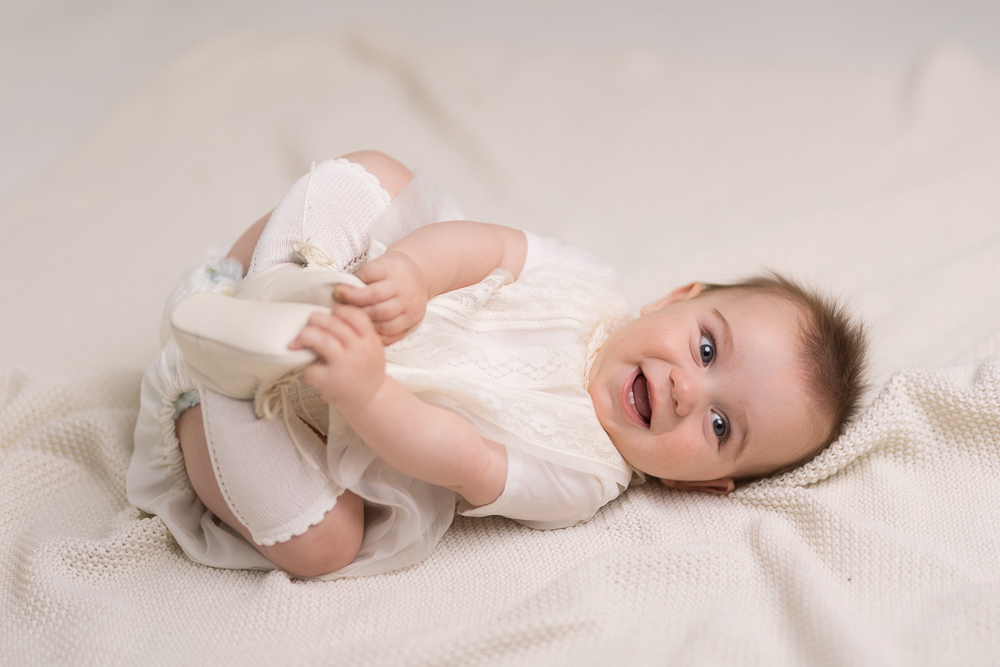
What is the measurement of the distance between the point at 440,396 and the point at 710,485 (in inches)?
18.7

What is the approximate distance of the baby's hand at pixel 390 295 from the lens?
3.13 feet

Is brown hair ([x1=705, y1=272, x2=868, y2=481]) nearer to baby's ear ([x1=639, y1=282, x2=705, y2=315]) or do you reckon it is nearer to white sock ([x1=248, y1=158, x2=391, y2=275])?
baby's ear ([x1=639, y1=282, x2=705, y2=315])

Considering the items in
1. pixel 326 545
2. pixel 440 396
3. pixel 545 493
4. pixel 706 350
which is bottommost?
pixel 326 545

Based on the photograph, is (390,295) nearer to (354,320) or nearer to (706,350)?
(354,320)

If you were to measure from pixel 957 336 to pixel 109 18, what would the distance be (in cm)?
228

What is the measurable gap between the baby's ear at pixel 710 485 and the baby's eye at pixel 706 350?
0.20 m

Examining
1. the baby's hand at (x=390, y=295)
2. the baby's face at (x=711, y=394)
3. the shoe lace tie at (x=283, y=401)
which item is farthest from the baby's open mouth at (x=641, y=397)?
the shoe lace tie at (x=283, y=401)

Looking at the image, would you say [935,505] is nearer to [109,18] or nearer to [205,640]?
[205,640]

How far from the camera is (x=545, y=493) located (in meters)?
1.11

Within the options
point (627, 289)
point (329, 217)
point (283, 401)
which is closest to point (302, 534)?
point (283, 401)

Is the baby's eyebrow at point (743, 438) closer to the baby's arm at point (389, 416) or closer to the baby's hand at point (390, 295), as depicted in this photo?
the baby's arm at point (389, 416)

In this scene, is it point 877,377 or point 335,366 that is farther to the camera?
point 877,377

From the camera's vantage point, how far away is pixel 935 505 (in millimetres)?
1198

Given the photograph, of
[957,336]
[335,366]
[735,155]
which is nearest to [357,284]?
[335,366]
